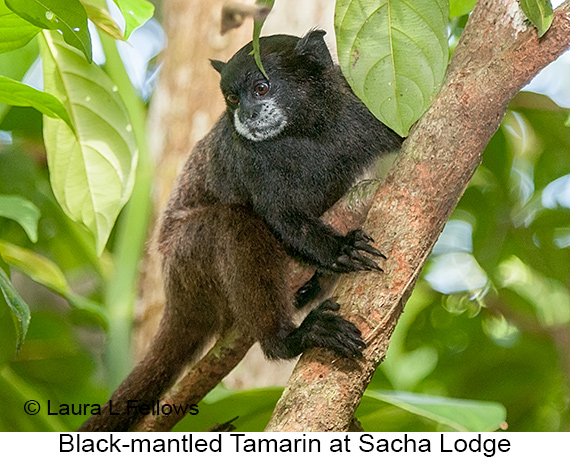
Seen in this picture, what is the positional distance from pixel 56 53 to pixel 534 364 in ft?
6.02

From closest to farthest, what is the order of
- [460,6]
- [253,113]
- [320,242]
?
[460,6]
[320,242]
[253,113]

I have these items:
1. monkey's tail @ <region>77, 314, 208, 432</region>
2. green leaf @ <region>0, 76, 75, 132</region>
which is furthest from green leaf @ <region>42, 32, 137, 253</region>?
monkey's tail @ <region>77, 314, 208, 432</region>

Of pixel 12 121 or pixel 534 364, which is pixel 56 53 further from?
pixel 534 364

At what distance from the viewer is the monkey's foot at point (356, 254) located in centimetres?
129

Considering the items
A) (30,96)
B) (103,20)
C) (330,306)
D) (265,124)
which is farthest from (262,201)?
(30,96)

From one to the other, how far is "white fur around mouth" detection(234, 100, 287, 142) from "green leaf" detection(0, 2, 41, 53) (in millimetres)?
613

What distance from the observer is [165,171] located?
2.89 meters

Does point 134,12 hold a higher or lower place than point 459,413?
higher

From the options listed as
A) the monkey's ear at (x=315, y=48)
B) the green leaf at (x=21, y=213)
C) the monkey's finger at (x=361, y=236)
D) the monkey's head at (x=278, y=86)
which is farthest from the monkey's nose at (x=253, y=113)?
the green leaf at (x=21, y=213)

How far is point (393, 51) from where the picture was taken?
103cm

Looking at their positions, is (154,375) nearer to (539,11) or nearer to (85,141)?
(85,141)

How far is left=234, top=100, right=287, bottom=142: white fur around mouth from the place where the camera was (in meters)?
1.76

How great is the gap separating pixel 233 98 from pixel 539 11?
95 cm

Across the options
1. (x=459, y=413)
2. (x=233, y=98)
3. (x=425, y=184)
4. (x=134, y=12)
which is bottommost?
(x=459, y=413)
